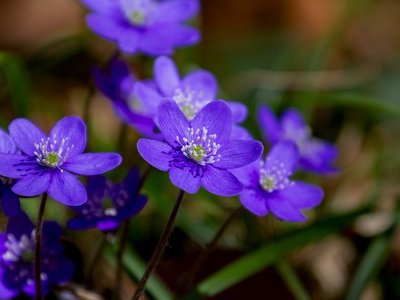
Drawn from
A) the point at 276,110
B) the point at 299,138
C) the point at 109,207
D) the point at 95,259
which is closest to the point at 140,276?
the point at 95,259

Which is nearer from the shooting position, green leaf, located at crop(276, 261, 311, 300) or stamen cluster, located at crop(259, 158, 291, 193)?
stamen cluster, located at crop(259, 158, 291, 193)

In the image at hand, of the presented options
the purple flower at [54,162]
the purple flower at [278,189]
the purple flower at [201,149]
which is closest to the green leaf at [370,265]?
the purple flower at [278,189]

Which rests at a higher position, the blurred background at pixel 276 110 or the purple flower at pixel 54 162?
the purple flower at pixel 54 162

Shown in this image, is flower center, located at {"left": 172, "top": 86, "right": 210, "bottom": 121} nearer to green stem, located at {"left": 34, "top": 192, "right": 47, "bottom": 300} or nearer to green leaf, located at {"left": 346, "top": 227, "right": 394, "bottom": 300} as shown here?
green stem, located at {"left": 34, "top": 192, "right": 47, "bottom": 300}

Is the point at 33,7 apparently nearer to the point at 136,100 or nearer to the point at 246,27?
the point at 246,27

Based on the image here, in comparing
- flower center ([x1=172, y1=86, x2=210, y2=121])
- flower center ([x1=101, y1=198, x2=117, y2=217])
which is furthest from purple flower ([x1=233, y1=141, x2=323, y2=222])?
flower center ([x1=101, y1=198, x2=117, y2=217])

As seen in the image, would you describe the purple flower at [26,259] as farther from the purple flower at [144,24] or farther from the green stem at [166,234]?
the purple flower at [144,24]
